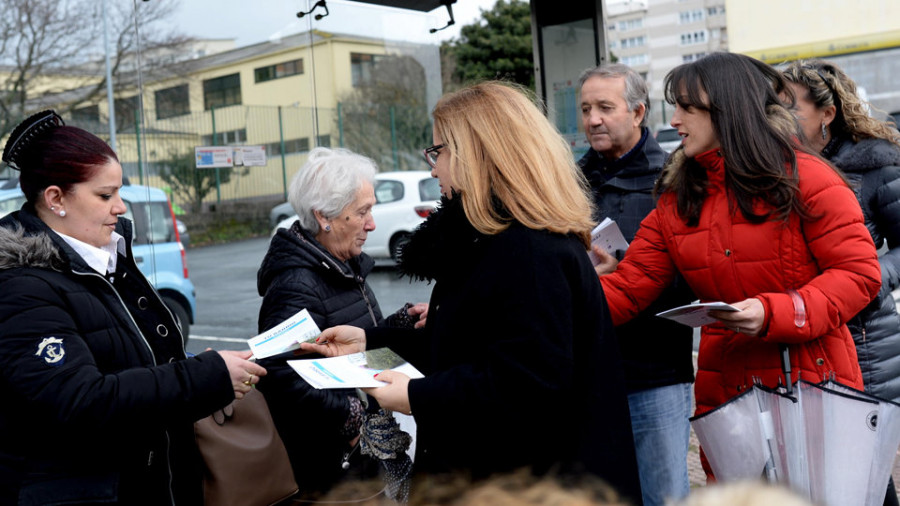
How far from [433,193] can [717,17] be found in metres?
73.5

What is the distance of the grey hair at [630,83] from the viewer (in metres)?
3.09

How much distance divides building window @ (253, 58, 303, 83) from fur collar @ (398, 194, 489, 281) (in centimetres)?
498

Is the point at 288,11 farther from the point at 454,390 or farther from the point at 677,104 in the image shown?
the point at 454,390

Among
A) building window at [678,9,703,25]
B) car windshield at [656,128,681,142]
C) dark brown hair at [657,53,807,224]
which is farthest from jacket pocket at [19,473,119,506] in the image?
building window at [678,9,703,25]

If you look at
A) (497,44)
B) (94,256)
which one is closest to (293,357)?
(94,256)

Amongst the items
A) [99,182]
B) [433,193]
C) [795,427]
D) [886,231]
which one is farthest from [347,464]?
[433,193]

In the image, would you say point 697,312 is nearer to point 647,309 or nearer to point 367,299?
point 647,309

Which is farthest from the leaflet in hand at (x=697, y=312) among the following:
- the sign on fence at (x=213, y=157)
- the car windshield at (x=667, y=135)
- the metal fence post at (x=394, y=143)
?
the car windshield at (x=667, y=135)

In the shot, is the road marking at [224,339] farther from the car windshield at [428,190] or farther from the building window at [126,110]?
the car windshield at [428,190]

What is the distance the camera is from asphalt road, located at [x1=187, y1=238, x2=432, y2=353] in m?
6.81

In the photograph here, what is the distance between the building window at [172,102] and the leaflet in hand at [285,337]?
4.08 metres

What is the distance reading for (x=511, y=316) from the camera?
5.98 feet

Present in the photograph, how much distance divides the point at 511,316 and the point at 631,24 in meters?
93.4

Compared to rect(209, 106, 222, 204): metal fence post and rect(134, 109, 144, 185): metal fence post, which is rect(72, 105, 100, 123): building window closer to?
rect(134, 109, 144, 185): metal fence post
